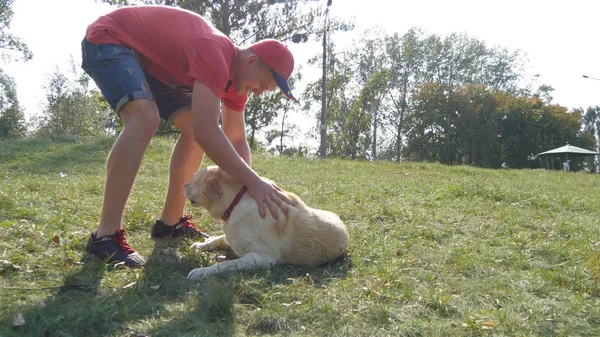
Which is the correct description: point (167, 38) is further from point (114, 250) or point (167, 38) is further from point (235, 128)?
point (114, 250)

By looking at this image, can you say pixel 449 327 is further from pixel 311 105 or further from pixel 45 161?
pixel 311 105

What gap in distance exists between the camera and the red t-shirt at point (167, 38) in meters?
2.71

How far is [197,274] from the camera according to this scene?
8.85 ft

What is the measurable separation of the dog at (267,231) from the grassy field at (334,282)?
0.12 meters

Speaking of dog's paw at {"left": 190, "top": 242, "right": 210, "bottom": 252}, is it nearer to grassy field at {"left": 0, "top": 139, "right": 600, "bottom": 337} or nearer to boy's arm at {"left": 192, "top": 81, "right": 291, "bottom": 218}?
grassy field at {"left": 0, "top": 139, "right": 600, "bottom": 337}

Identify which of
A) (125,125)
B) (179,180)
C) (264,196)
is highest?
(125,125)

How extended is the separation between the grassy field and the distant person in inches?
17.1

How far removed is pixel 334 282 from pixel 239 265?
66cm

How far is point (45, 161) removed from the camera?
29.0 ft

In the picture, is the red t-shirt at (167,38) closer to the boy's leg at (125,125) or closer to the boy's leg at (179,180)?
the boy's leg at (125,125)

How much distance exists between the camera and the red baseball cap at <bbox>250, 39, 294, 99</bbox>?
2977mm

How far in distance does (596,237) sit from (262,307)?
154 inches

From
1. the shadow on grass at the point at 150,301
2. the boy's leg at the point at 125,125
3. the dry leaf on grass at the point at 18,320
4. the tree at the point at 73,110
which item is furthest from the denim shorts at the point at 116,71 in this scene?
the tree at the point at 73,110

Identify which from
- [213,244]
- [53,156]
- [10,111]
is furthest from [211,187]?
[10,111]
